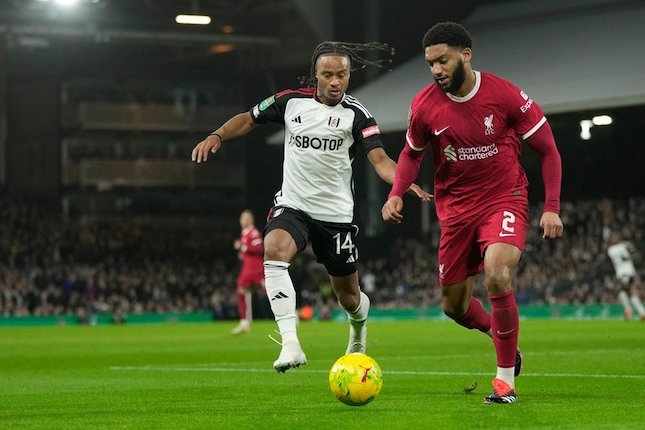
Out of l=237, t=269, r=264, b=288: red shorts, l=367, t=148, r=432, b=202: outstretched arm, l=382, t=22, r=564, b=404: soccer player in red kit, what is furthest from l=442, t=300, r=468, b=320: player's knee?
l=237, t=269, r=264, b=288: red shorts

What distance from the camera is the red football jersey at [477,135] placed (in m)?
8.33

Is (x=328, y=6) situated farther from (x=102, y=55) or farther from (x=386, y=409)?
(x=386, y=409)

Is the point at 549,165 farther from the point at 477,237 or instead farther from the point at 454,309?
the point at 454,309

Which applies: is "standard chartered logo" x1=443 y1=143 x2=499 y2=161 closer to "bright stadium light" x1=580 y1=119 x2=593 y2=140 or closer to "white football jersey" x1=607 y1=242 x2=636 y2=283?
"white football jersey" x1=607 y1=242 x2=636 y2=283

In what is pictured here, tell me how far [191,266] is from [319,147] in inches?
1468

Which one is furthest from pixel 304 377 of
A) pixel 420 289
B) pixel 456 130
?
pixel 420 289

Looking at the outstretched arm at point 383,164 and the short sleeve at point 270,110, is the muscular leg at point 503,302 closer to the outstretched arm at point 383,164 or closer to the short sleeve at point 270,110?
the outstretched arm at point 383,164

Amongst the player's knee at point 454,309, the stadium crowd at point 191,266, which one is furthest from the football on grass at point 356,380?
the stadium crowd at point 191,266

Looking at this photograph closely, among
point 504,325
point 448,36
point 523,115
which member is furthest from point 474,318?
point 448,36

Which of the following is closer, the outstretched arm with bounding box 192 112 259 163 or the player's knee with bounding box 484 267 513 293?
the player's knee with bounding box 484 267 513 293

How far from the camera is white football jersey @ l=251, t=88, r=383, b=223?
30.8 ft

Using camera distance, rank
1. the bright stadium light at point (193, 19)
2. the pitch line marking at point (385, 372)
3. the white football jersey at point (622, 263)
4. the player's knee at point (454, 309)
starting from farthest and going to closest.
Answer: the bright stadium light at point (193, 19) < the white football jersey at point (622, 263) < the pitch line marking at point (385, 372) < the player's knee at point (454, 309)

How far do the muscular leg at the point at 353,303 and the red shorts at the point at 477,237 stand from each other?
3.65ft

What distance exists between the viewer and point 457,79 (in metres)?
8.23
